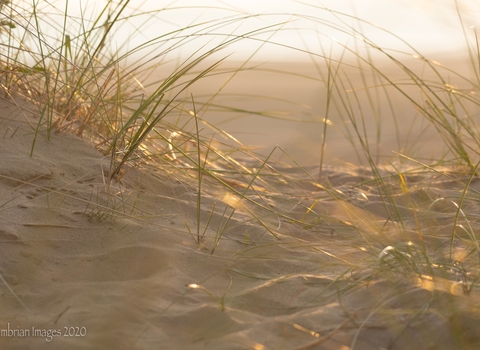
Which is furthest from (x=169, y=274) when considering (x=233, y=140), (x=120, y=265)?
(x=233, y=140)

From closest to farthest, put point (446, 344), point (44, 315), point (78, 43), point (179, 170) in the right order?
point (446, 344)
point (44, 315)
point (179, 170)
point (78, 43)

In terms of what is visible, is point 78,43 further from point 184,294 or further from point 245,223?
point 184,294

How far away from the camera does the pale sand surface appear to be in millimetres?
1016

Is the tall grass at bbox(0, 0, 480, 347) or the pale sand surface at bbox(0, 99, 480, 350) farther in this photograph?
the tall grass at bbox(0, 0, 480, 347)

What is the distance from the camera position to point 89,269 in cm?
127

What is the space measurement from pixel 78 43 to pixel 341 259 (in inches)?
52.1

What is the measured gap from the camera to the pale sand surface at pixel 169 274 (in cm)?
102

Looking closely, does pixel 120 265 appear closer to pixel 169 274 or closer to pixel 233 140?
pixel 169 274

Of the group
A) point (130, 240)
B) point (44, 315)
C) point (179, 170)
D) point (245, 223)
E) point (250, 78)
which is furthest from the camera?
point (250, 78)

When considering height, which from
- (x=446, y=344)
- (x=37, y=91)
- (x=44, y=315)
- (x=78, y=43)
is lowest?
(x=44, y=315)

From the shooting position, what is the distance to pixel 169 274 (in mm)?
1255

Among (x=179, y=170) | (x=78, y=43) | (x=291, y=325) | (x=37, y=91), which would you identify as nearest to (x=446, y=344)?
(x=291, y=325)

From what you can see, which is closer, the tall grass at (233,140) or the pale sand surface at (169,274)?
the pale sand surface at (169,274)

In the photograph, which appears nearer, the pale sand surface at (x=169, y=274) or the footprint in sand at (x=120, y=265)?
the pale sand surface at (x=169, y=274)
